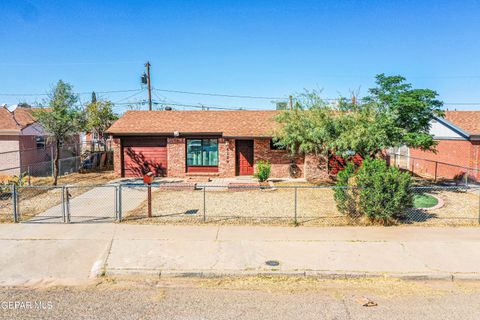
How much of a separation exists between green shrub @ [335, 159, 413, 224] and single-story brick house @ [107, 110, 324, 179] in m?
9.24

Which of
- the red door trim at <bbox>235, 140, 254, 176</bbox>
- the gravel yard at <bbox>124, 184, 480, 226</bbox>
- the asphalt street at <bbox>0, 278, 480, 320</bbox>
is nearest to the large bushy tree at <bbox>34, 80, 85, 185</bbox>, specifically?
the gravel yard at <bbox>124, 184, 480, 226</bbox>

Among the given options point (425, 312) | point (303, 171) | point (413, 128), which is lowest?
point (425, 312)

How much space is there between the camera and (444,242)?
9.16 meters

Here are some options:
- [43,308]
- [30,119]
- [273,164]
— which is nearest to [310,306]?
[43,308]

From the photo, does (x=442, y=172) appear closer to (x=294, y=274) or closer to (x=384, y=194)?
(x=384, y=194)

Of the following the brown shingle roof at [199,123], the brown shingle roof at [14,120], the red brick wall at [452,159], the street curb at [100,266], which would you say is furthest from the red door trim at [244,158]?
the street curb at [100,266]

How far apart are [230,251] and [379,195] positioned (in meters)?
4.68

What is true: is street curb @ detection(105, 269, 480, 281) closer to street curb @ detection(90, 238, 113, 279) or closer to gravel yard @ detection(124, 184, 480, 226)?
street curb @ detection(90, 238, 113, 279)

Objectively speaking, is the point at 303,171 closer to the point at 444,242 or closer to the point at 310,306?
the point at 444,242

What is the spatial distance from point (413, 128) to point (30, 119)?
72.1 ft

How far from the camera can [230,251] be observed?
8.57 meters

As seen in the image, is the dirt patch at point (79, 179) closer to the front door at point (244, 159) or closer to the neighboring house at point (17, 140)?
the neighboring house at point (17, 140)

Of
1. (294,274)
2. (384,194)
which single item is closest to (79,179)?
(384,194)

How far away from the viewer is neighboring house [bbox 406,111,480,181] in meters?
19.0
